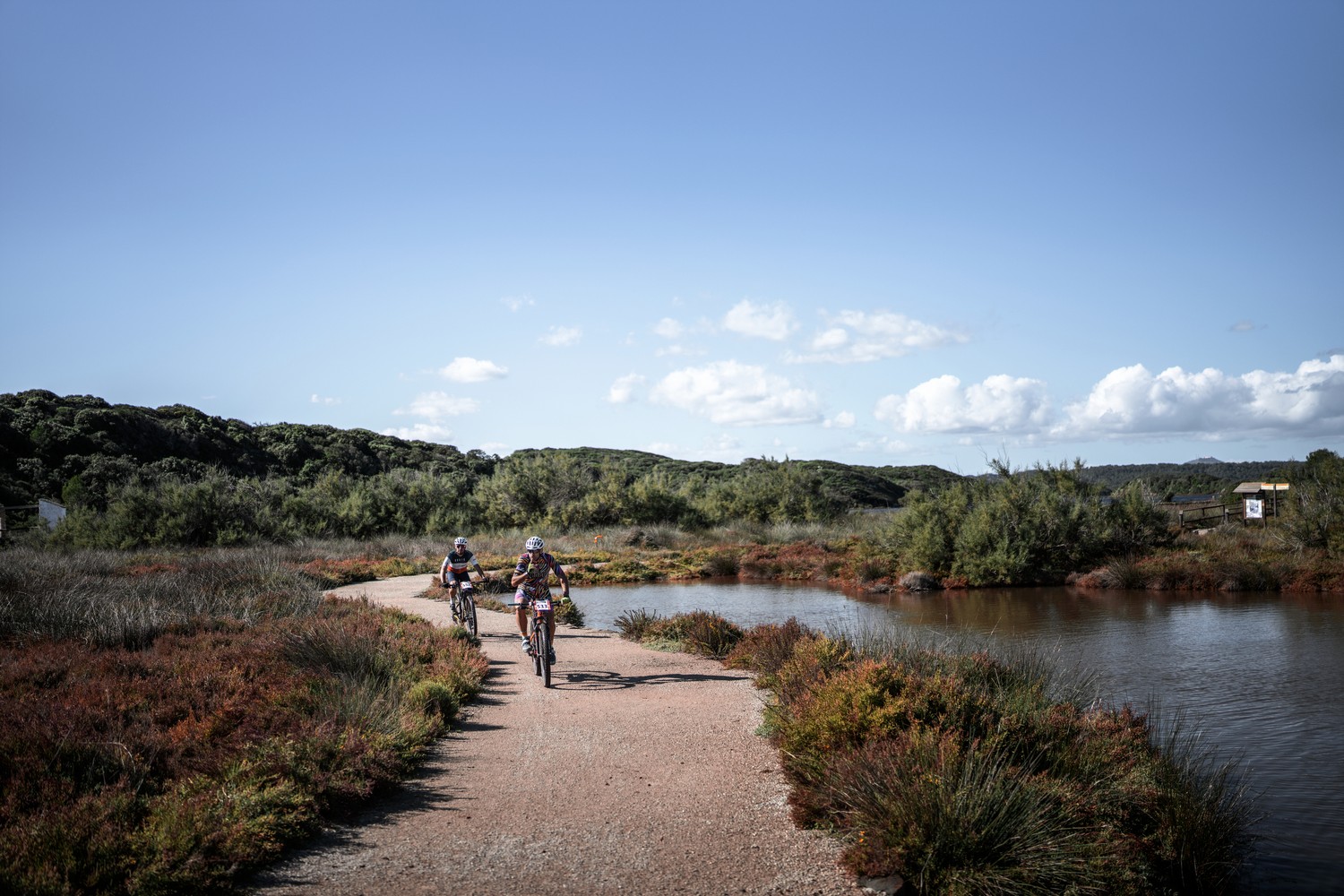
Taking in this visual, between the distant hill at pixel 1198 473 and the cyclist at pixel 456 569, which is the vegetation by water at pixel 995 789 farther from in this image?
the distant hill at pixel 1198 473

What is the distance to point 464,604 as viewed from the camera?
54.0 ft

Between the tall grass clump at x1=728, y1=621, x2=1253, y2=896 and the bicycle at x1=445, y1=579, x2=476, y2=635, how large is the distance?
8.13 metres

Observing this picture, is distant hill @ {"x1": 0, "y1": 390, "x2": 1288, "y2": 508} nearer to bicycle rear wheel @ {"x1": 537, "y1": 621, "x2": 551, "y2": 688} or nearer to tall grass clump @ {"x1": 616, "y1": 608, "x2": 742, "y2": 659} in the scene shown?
tall grass clump @ {"x1": 616, "y1": 608, "x2": 742, "y2": 659}

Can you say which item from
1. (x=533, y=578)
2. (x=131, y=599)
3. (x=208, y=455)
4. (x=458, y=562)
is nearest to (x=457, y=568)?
(x=458, y=562)

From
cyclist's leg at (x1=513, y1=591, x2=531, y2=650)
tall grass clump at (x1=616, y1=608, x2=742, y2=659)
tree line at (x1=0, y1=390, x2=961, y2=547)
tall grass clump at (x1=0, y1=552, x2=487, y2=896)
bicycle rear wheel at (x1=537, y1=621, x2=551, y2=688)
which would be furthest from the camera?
tree line at (x1=0, y1=390, x2=961, y2=547)

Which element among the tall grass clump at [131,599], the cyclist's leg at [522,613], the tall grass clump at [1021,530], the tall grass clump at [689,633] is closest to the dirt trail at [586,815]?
the cyclist's leg at [522,613]

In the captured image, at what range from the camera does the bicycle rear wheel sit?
12047 mm

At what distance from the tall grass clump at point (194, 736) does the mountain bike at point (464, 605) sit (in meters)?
1.86

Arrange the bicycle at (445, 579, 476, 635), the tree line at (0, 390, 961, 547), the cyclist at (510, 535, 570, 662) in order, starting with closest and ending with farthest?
1. the cyclist at (510, 535, 570, 662)
2. the bicycle at (445, 579, 476, 635)
3. the tree line at (0, 390, 961, 547)

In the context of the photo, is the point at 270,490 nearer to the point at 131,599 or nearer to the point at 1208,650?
the point at 131,599

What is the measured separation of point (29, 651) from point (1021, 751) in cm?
1131

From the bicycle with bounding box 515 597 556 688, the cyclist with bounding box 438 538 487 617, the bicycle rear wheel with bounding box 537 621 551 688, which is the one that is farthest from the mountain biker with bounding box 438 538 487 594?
the bicycle rear wheel with bounding box 537 621 551 688

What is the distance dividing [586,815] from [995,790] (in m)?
2.98

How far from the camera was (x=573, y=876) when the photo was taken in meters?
5.76
